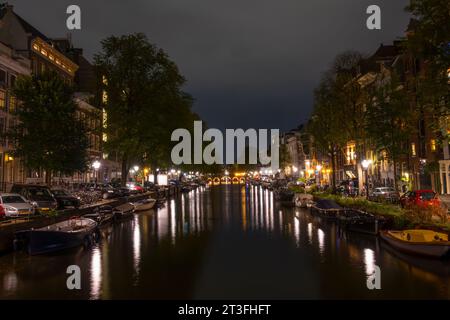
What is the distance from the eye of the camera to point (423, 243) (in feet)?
62.0

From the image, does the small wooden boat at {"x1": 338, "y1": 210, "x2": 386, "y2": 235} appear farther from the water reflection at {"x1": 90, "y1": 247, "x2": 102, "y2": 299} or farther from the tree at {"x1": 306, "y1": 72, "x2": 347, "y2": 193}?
the tree at {"x1": 306, "y1": 72, "x2": 347, "y2": 193}

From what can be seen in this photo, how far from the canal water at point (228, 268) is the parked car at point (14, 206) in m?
5.79

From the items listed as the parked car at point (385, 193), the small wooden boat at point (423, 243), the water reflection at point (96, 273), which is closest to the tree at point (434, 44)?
the small wooden boat at point (423, 243)

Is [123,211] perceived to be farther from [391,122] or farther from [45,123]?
[391,122]

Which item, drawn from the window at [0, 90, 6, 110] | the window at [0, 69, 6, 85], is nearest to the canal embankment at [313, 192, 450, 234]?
the window at [0, 90, 6, 110]

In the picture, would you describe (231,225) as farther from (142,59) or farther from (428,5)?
(142,59)

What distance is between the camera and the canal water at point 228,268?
14773mm

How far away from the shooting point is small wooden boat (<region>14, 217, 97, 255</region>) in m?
21.7

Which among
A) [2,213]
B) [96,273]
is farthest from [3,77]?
[96,273]

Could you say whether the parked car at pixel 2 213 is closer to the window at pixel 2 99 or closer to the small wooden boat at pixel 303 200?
the window at pixel 2 99

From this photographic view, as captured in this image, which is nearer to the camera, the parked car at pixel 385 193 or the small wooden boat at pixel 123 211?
the small wooden boat at pixel 123 211

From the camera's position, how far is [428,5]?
79.2 feet

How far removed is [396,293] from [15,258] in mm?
17433

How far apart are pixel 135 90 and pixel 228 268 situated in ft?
128
